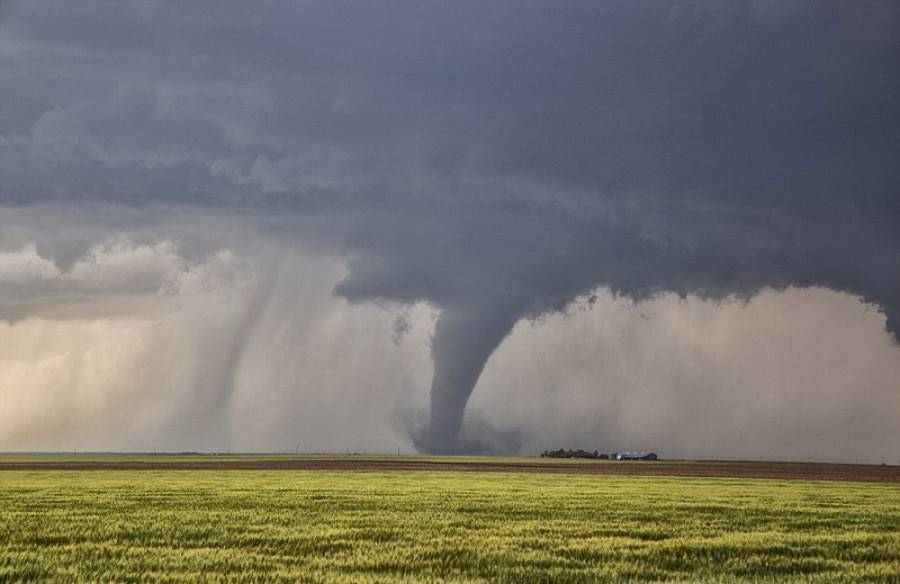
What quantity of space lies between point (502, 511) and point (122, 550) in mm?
14037

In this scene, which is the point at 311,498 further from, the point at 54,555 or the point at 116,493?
the point at 54,555

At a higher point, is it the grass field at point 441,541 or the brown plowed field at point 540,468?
the grass field at point 441,541

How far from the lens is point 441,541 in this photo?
1841cm

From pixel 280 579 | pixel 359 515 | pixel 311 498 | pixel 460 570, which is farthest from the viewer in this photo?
pixel 311 498

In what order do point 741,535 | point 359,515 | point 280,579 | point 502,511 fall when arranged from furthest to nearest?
point 502,511
point 359,515
point 741,535
point 280,579

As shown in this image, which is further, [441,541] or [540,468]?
[540,468]

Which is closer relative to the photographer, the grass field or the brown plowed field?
the grass field

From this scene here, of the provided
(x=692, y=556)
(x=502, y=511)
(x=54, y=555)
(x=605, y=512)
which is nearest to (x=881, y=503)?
(x=605, y=512)

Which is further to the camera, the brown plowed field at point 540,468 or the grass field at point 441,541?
the brown plowed field at point 540,468

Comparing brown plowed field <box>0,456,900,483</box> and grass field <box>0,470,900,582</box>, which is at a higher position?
grass field <box>0,470,900,582</box>

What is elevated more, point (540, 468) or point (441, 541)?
point (441, 541)

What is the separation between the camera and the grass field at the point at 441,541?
14406 millimetres

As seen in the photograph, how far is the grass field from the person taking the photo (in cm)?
1441

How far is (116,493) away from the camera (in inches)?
1480
